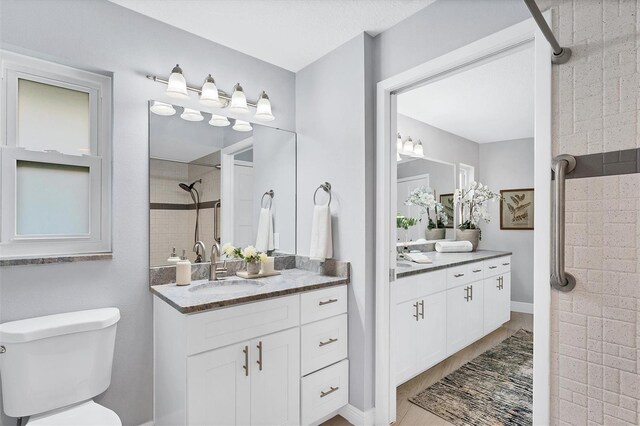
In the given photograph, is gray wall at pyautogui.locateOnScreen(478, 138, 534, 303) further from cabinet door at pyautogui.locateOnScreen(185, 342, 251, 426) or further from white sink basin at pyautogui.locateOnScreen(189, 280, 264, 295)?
cabinet door at pyautogui.locateOnScreen(185, 342, 251, 426)

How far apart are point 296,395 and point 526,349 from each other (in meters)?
2.47

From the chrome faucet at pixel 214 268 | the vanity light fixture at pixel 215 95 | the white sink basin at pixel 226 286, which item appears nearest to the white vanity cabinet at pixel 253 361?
the white sink basin at pixel 226 286

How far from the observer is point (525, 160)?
3869 millimetres

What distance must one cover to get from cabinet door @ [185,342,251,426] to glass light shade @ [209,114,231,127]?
1.45 meters

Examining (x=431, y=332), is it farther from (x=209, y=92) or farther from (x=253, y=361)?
(x=209, y=92)

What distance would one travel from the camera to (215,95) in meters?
2.09

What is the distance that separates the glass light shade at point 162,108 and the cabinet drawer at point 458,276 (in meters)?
2.43

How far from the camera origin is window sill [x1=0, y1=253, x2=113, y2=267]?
151cm

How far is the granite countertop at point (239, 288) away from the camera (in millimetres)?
1565

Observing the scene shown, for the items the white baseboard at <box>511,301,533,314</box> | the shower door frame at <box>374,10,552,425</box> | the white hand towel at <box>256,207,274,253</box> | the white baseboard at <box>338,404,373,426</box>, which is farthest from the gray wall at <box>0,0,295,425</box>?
the white baseboard at <box>511,301,533,314</box>

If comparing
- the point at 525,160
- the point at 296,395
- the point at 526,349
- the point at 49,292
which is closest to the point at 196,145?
the point at 49,292

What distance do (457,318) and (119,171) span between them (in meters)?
2.82

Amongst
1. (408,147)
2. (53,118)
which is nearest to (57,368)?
(53,118)

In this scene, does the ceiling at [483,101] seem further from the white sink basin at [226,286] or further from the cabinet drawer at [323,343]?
the white sink basin at [226,286]
